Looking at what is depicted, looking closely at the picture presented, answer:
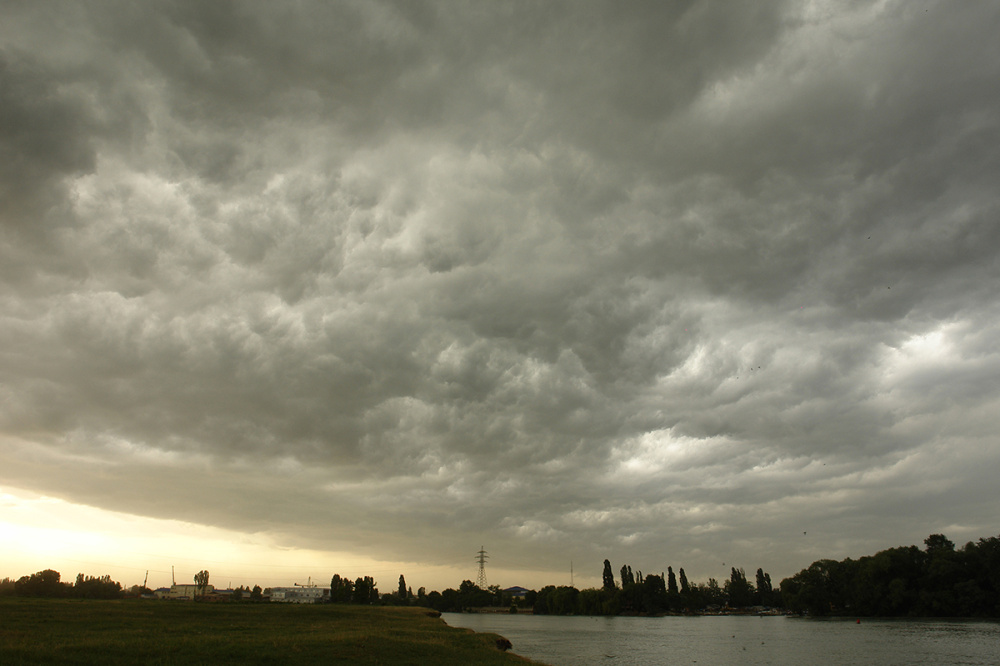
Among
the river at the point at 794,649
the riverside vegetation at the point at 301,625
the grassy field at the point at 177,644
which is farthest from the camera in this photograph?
the river at the point at 794,649

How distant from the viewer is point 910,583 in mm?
169125

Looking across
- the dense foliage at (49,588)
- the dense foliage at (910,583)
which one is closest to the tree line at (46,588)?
the dense foliage at (49,588)

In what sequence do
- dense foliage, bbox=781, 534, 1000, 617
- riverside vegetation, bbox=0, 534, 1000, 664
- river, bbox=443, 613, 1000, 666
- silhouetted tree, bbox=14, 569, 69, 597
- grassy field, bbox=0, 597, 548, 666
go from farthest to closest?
silhouetted tree, bbox=14, 569, 69, 597 < dense foliage, bbox=781, 534, 1000, 617 < river, bbox=443, 613, 1000, 666 < riverside vegetation, bbox=0, 534, 1000, 664 < grassy field, bbox=0, 597, 548, 666

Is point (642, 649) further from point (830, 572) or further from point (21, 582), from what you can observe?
point (21, 582)

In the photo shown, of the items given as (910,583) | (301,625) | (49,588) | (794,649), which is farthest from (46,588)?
(910,583)

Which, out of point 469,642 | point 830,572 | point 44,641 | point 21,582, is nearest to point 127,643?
point 44,641

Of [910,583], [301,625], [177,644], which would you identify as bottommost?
[910,583]

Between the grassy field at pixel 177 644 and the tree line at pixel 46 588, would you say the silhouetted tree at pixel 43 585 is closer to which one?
the tree line at pixel 46 588

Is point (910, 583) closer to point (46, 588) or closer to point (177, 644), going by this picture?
point (177, 644)

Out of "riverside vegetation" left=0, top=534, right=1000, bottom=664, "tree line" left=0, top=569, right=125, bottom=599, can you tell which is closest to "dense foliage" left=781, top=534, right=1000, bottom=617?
"riverside vegetation" left=0, top=534, right=1000, bottom=664

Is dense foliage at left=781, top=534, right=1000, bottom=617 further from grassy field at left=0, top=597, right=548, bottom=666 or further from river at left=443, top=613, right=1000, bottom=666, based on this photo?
grassy field at left=0, top=597, right=548, bottom=666

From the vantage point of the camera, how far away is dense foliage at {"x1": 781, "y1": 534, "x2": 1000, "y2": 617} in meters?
151

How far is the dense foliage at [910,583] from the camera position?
15138cm

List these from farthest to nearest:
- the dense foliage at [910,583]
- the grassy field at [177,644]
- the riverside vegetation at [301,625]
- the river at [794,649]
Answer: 1. the dense foliage at [910,583]
2. the river at [794,649]
3. the riverside vegetation at [301,625]
4. the grassy field at [177,644]
